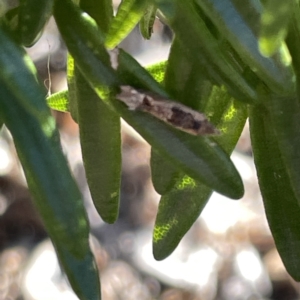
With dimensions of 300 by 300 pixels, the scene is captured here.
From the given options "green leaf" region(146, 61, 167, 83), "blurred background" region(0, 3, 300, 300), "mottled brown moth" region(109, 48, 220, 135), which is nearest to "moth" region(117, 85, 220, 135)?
"mottled brown moth" region(109, 48, 220, 135)

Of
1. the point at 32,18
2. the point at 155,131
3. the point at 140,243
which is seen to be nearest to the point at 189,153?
the point at 155,131

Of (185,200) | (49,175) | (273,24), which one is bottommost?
(185,200)

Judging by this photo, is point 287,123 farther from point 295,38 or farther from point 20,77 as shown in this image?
point 20,77

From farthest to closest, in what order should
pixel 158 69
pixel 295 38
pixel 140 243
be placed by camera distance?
pixel 140 243
pixel 158 69
pixel 295 38

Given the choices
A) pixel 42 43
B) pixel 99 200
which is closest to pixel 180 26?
pixel 99 200

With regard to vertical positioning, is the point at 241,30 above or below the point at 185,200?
above

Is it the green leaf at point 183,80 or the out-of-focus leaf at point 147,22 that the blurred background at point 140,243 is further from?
the green leaf at point 183,80
